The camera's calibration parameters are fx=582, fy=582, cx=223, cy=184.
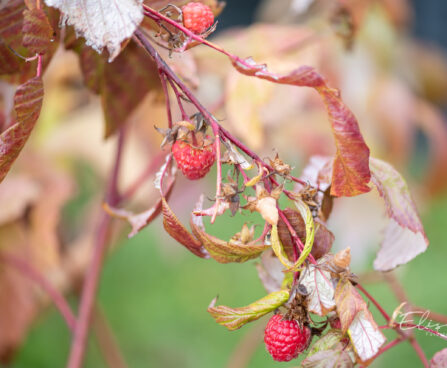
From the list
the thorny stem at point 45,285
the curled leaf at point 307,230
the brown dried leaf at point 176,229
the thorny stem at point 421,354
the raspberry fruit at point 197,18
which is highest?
the raspberry fruit at point 197,18

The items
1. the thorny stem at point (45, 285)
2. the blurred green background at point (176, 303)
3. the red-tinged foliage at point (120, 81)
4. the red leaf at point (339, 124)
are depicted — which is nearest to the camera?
the red leaf at point (339, 124)

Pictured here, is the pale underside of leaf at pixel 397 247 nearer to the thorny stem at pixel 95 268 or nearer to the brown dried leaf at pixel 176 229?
the brown dried leaf at pixel 176 229

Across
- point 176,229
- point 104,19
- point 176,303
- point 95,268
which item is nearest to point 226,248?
point 176,229

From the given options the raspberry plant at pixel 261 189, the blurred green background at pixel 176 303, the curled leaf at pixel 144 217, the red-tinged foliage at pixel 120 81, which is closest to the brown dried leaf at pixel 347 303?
the raspberry plant at pixel 261 189

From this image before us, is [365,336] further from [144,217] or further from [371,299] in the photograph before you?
[144,217]

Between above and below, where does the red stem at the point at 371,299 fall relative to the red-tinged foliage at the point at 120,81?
below

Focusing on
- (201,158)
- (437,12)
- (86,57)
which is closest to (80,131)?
(86,57)

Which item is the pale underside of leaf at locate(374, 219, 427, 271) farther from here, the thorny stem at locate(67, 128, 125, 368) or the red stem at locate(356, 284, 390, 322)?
the thorny stem at locate(67, 128, 125, 368)
